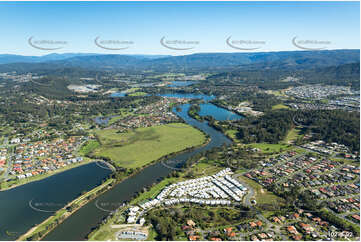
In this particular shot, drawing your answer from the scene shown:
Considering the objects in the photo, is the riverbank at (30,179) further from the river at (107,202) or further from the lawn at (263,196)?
the lawn at (263,196)

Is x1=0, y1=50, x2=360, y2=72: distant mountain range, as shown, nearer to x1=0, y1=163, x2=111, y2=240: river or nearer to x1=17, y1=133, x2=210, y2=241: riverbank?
x1=0, y1=163, x2=111, y2=240: river

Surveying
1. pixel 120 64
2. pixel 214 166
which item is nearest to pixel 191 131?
pixel 214 166

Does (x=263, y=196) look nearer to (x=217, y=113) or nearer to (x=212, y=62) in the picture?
(x=217, y=113)

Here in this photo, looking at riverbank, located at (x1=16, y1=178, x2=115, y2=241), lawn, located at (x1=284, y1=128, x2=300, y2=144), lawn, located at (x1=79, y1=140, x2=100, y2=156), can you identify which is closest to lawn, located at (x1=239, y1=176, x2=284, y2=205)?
riverbank, located at (x1=16, y1=178, x2=115, y2=241)

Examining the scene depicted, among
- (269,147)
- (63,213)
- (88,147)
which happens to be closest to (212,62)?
(269,147)

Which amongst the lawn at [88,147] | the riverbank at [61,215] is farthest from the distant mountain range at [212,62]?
the riverbank at [61,215]

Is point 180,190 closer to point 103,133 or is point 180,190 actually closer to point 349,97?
point 103,133
